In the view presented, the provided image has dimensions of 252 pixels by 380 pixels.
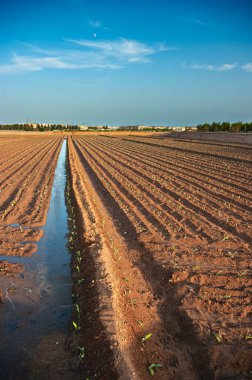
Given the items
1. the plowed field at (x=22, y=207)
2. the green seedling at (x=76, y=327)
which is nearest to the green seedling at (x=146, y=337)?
the green seedling at (x=76, y=327)

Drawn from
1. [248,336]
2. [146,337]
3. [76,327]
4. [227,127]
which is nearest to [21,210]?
[76,327]

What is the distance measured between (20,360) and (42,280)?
1881 millimetres

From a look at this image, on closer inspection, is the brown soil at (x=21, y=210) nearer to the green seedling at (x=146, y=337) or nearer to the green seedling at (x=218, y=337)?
the green seedling at (x=146, y=337)

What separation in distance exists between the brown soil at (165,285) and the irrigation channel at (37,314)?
0.27 meters

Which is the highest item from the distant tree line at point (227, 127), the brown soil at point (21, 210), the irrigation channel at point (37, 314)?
the distant tree line at point (227, 127)

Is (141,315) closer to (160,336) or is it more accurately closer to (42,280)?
(160,336)

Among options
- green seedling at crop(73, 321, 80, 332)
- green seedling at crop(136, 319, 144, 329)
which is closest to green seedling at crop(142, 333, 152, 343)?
green seedling at crop(136, 319, 144, 329)

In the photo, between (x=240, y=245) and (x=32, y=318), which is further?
(x=240, y=245)

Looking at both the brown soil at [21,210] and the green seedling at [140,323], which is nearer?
the green seedling at [140,323]

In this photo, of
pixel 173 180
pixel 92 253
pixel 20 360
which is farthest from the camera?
pixel 173 180

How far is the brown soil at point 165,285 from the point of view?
346 centimetres

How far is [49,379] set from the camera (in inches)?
130

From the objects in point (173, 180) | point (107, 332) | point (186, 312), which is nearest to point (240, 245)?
point (186, 312)

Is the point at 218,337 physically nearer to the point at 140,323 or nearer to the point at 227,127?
the point at 140,323
